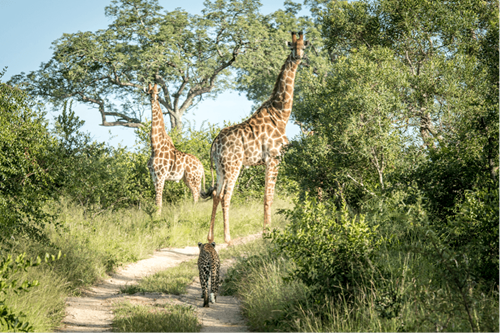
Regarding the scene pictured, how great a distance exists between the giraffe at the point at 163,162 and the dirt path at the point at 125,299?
4.63m

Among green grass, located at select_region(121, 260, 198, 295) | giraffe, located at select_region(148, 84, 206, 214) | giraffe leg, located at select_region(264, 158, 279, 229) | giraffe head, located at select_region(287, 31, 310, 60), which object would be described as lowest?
green grass, located at select_region(121, 260, 198, 295)

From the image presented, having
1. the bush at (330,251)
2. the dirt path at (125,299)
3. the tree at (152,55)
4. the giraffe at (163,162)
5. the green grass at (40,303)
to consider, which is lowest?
the dirt path at (125,299)

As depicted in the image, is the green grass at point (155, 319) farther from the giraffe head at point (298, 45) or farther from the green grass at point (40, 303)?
the giraffe head at point (298, 45)

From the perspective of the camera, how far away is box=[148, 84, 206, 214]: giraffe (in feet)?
46.5

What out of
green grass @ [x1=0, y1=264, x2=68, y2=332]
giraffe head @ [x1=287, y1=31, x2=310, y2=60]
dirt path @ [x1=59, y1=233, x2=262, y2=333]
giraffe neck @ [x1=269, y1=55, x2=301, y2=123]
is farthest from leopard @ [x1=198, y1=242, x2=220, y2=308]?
giraffe head @ [x1=287, y1=31, x2=310, y2=60]

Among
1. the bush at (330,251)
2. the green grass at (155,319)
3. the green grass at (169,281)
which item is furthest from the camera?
the green grass at (169,281)

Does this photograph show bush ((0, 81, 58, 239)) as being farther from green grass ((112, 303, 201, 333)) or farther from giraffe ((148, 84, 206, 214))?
giraffe ((148, 84, 206, 214))

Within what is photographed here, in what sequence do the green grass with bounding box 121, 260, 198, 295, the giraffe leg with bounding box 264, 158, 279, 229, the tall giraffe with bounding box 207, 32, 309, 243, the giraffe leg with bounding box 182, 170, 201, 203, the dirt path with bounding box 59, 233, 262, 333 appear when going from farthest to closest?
the giraffe leg with bounding box 182, 170, 201, 203
the tall giraffe with bounding box 207, 32, 309, 243
the giraffe leg with bounding box 264, 158, 279, 229
the green grass with bounding box 121, 260, 198, 295
the dirt path with bounding box 59, 233, 262, 333

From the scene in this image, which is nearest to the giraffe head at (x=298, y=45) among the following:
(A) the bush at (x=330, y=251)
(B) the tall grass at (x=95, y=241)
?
(B) the tall grass at (x=95, y=241)

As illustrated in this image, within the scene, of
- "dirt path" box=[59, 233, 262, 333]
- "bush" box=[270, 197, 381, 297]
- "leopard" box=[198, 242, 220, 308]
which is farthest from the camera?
"leopard" box=[198, 242, 220, 308]

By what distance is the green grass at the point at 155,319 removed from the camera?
5.53m

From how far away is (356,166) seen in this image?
25.7ft

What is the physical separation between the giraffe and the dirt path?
463 centimetres

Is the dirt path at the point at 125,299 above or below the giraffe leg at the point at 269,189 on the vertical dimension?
below
